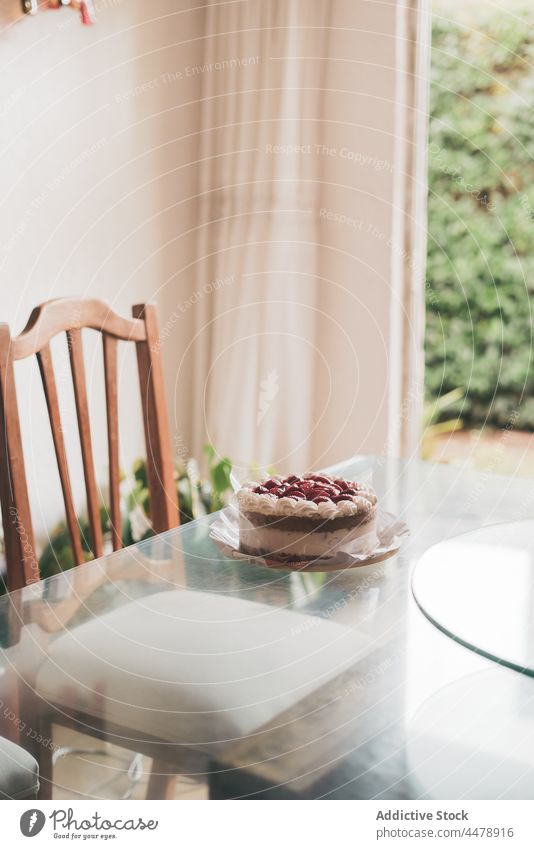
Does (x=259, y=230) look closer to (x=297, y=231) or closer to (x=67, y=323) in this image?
(x=297, y=231)

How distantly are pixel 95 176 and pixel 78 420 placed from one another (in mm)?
921

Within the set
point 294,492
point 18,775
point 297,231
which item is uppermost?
point 297,231

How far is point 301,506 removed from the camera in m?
0.76

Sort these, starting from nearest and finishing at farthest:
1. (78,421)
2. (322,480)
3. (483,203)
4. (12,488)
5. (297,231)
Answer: (322,480) < (12,488) < (78,421) < (297,231) < (483,203)

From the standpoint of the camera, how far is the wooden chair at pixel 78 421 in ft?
3.20

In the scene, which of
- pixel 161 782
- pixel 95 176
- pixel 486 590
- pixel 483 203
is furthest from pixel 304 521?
pixel 483 203

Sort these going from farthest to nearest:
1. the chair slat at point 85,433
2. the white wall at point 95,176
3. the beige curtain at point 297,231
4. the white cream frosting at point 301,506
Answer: the beige curtain at point 297,231 → the white wall at point 95,176 → the chair slat at point 85,433 → the white cream frosting at point 301,506

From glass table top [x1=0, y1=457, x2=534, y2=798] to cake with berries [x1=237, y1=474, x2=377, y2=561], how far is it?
1.0 inches

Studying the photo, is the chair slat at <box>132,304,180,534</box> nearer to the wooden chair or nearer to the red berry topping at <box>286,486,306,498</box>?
the wooden chair

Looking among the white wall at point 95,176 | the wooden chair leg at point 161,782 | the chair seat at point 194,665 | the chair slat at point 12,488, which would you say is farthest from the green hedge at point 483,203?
the wooden chair leg at point 161,782

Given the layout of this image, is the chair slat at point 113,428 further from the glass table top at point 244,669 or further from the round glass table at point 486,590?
the round glass table at point 486,590

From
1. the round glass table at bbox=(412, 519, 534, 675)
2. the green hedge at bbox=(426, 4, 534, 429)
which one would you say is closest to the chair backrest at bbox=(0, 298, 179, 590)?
the round glass table at bbox=(412, 519, 534, 675)

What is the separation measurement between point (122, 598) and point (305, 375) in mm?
1507
